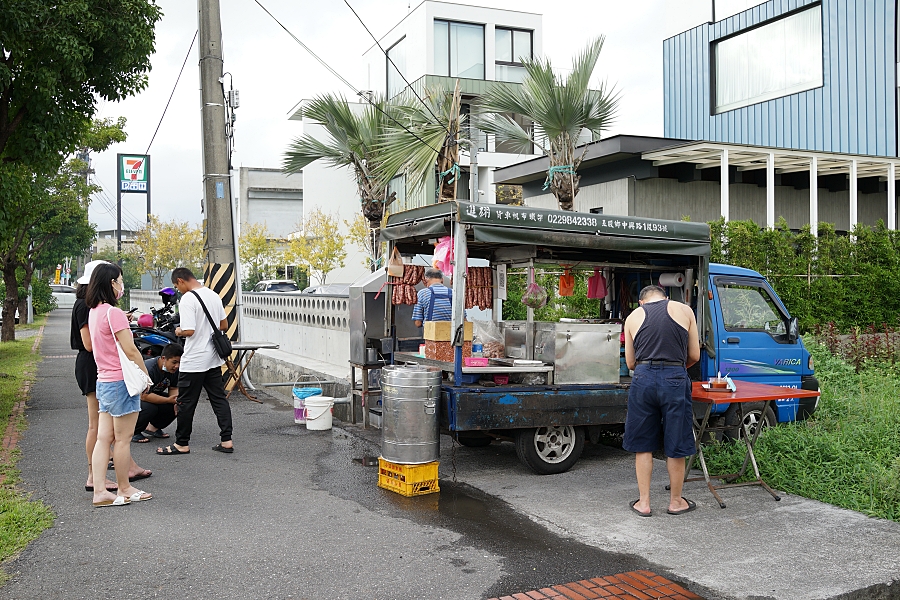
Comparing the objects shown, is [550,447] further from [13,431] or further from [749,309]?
[13,431]

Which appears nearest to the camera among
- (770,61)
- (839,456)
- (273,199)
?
(839,456)

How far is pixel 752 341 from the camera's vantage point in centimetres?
856

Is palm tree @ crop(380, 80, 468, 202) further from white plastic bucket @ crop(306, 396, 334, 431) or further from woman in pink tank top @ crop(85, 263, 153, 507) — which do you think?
woman in pink tank top @ crop(85, 263, 153, 507)

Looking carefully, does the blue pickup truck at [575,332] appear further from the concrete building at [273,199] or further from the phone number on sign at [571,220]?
the concrete building at [273,199]

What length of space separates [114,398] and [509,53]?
31.3m

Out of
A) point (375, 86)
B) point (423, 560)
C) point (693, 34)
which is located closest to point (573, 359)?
point (423, 560)

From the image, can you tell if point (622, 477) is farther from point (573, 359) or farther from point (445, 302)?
point (445, 302)

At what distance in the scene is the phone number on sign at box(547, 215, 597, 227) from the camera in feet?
23.5

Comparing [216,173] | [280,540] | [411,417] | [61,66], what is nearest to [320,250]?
[216,173]

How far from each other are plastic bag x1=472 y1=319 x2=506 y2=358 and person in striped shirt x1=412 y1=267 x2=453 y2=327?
51 centimetres

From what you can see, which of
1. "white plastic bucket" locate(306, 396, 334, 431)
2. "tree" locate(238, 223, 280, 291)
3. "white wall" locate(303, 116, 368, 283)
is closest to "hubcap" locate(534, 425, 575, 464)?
"white plastic bucket" locate(306, 396, 334, 431)

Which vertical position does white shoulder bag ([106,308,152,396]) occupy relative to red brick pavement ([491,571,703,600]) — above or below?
above

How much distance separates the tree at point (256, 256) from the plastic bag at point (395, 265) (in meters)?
31.0

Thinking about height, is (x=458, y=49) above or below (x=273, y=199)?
above
